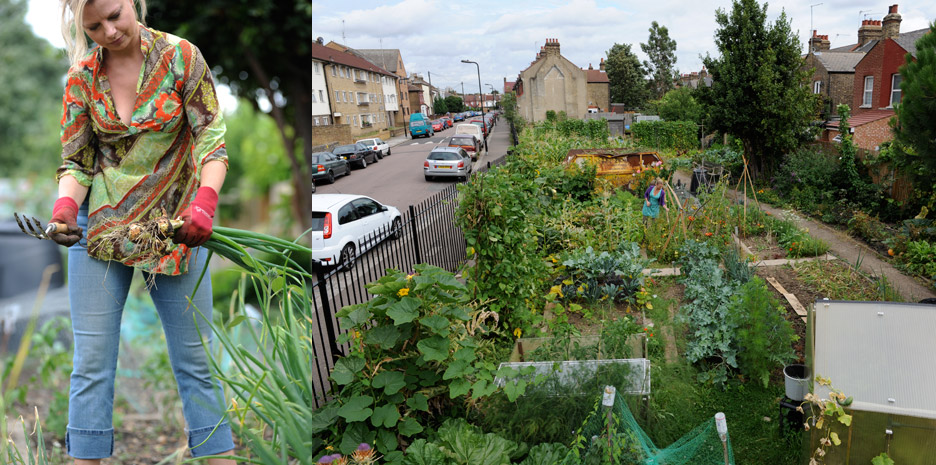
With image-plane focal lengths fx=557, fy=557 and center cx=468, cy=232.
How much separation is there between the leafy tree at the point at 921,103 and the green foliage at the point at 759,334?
2.80 m

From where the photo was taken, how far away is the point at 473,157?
20.3 meters

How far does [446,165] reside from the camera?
45.3ft

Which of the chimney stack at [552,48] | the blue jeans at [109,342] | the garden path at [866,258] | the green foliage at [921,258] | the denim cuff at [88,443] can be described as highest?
the chimney stack at [552,48]

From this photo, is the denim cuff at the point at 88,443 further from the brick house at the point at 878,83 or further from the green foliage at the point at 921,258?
the brick house at the point at 878,83

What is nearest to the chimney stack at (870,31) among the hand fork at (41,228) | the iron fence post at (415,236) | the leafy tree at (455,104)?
the iron fence post at (415,236)

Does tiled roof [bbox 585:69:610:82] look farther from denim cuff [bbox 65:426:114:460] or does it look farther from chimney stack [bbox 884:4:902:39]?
denim cuff [bbox 65:426:114:460]

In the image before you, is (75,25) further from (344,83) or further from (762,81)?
(762,81)

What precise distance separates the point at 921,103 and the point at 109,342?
267 inches

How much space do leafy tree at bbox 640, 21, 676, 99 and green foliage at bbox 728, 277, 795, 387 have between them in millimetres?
7330

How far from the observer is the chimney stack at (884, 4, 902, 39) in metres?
7.35

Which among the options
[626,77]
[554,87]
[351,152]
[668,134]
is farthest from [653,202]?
[554,87]

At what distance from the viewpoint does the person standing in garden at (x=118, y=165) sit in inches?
36.9

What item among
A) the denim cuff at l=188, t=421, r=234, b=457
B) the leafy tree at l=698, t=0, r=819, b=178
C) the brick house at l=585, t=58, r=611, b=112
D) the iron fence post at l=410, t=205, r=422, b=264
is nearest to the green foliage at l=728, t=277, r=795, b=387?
the iron fence post at l=410, t=205, r=422, b=264

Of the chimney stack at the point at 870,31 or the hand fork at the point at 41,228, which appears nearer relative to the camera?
the hand fork at the point at 41,228
